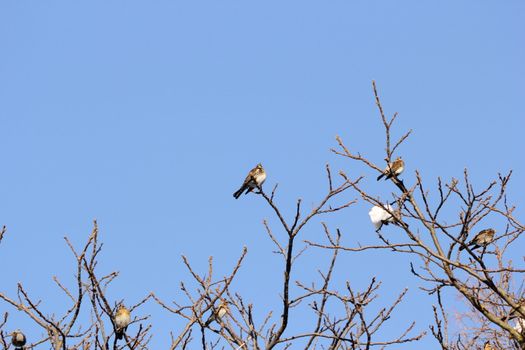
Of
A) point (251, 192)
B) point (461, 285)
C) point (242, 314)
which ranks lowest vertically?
point (461, 285)

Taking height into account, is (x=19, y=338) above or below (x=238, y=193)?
below

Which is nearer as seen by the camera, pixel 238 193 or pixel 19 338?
pixel 19 338

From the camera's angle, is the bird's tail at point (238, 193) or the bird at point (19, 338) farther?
the bird's tail at point (238, 193)

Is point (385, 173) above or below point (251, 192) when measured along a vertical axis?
below

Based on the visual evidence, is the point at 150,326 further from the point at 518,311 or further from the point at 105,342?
the point at 518,311

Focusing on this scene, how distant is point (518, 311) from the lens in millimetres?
4238

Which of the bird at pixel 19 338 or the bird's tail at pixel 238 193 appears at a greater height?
the bird's tail at pixel 238 193

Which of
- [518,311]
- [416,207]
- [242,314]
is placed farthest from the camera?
[242,314]

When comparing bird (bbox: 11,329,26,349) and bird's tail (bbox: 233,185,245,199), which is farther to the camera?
bird's tail (bbox: 233,185,245,199)

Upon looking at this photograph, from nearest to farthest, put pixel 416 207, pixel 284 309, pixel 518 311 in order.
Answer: pixel 518 311, pixel 284 309, pixel 416 207

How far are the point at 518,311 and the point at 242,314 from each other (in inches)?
101

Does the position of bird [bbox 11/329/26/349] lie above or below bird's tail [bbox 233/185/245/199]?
below

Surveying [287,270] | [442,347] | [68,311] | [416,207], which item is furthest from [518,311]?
[68,311]

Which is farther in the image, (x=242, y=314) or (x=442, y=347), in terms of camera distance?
(x=242, y=314)
